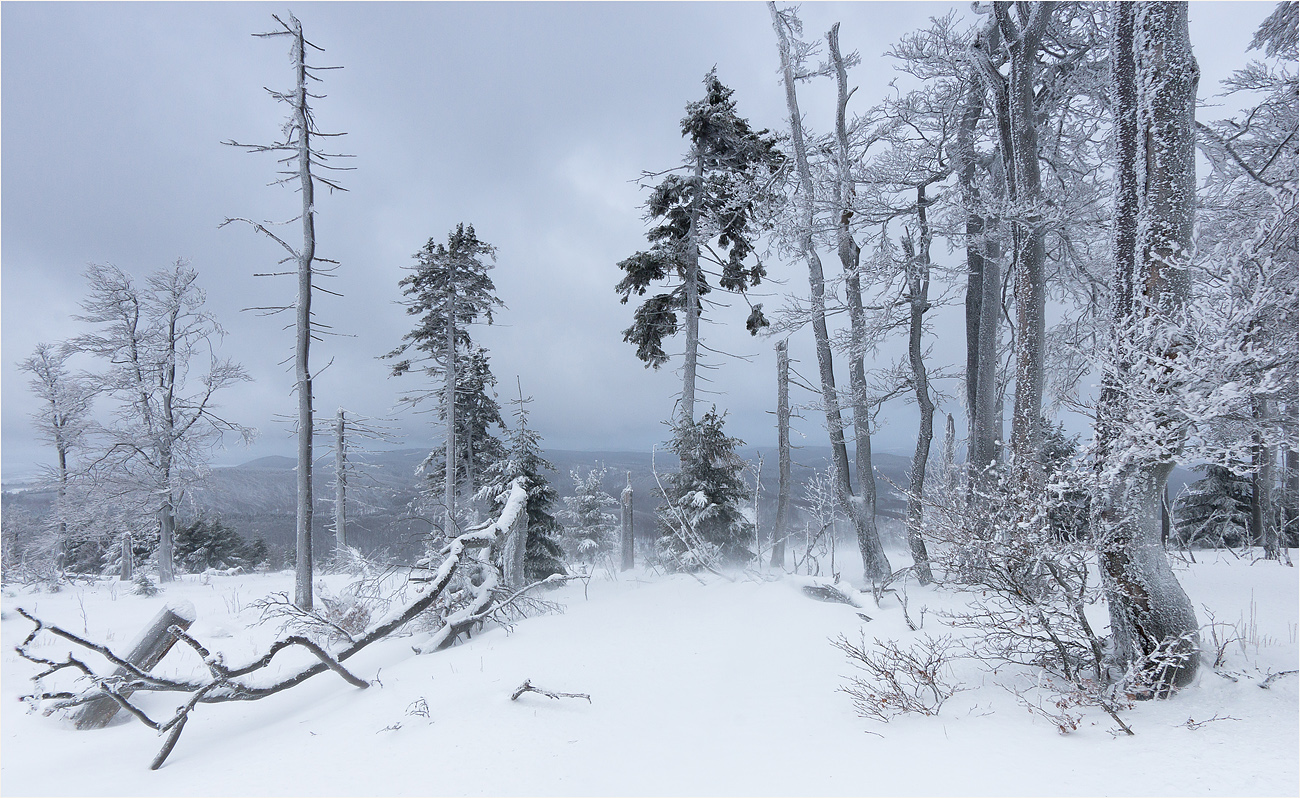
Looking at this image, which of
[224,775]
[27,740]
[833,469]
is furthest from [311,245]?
[833,469]

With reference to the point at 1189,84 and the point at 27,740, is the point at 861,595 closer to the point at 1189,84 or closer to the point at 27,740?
the point at 1189,84

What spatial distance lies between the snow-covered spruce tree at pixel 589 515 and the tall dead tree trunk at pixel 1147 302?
19.6 m

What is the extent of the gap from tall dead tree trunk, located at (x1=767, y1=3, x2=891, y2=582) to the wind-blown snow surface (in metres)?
2.89

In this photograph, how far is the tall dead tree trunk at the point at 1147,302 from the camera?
3307 millimetres

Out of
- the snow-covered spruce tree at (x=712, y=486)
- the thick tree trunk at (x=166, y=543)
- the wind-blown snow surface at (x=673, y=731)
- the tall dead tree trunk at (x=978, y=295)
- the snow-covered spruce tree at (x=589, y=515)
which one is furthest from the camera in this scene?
the snow-covered spruce tree at (x=589, y=515)

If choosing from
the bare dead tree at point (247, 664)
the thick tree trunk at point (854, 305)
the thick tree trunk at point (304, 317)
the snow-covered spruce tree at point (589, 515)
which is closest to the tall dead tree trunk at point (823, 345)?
the thick tree trunk at point (854, 305)

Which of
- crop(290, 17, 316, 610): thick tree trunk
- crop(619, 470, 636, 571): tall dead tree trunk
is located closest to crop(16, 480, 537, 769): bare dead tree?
crop(290, 17, 316, 610): thick tree trunk

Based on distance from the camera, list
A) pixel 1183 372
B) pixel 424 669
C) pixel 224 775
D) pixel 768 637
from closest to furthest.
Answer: pixel 1183 372 → pixel 224 775 → pixel 424 669 → pixel 768 637

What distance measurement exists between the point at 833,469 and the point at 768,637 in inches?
212

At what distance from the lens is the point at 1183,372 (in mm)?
2865

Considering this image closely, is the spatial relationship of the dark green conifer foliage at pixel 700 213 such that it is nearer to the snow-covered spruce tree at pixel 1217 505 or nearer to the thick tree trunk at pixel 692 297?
the thick tree trunk at pixel 692 297

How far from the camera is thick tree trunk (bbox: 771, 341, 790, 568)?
41.4 ft

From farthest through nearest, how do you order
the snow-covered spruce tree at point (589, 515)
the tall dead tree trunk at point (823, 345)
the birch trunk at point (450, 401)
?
the snow-covered spruce tree at point (589, 515)
the birch trunk at point (450, 401)
the tall dead tree trunk at point (823, 345)

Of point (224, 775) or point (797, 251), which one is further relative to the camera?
point (797, 251)
